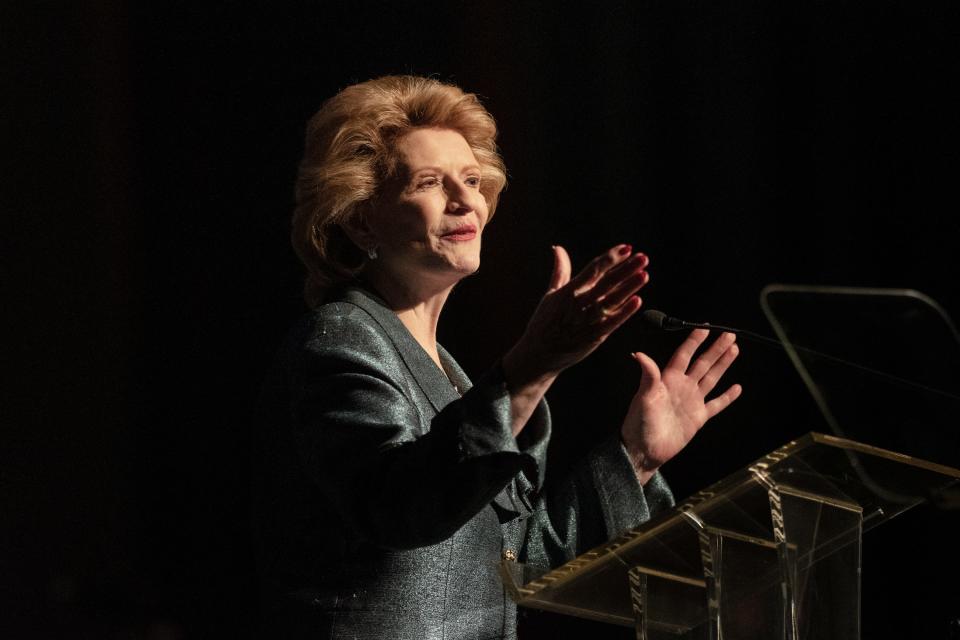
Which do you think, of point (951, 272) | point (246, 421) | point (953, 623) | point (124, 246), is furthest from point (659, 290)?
point (953, 623)

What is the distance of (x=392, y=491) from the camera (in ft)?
4.86

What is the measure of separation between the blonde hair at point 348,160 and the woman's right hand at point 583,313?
58cm

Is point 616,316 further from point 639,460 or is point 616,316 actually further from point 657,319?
point 639,460

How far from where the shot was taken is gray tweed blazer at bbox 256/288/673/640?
4.83 feet

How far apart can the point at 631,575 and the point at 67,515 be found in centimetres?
166

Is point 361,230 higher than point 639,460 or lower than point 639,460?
higher

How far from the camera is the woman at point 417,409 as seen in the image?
57.7 inches

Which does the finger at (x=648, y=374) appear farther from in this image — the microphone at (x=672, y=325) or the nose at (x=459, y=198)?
the nose at (x=459, y=198)

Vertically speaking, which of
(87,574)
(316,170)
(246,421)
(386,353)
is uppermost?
(316,170)

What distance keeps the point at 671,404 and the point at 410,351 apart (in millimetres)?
445

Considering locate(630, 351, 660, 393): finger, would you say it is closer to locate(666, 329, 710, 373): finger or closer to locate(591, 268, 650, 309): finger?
locate(666, 329, 710, 373): finger

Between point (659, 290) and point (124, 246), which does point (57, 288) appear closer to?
point (124, 246)

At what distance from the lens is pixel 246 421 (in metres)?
2.94

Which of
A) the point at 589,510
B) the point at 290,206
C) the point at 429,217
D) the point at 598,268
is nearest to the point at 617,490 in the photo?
the point at 589,510
